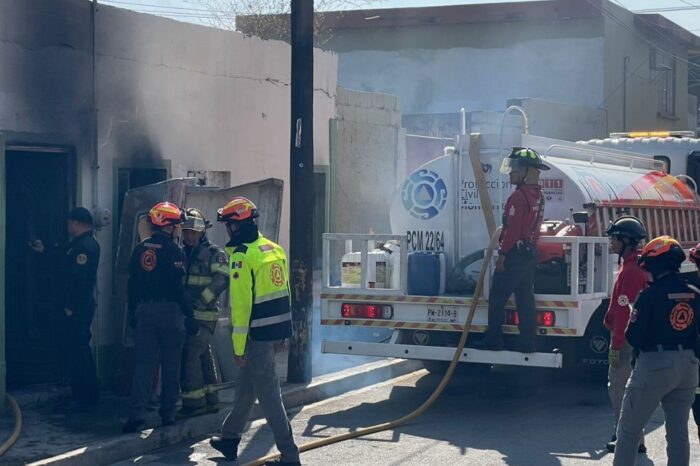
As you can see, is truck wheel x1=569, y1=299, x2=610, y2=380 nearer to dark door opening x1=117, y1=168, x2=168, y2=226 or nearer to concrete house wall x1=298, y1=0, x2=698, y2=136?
dark door opening x1=117, y1=168, x2=168, y2=226

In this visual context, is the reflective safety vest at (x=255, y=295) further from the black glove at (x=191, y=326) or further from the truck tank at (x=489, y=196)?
the truck tank at (x=489, y=196)

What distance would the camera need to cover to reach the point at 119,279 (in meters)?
10.6

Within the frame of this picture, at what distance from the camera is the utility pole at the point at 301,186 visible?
11.0m

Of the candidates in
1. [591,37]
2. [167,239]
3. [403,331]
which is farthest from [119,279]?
[591,37]

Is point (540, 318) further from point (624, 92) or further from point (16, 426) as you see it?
point (624, 92)

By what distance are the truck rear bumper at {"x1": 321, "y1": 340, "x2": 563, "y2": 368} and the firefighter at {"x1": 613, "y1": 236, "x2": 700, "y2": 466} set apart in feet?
9.73

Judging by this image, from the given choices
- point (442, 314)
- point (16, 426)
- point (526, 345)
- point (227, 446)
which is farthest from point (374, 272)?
point (16, 426)

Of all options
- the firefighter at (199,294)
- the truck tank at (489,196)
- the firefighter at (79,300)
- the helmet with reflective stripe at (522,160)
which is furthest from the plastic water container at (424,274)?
the firefighter at (79,300)

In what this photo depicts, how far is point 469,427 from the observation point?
31.6 feet

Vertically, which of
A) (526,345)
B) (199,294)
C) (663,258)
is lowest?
(526,345)

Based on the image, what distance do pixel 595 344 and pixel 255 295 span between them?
424cm

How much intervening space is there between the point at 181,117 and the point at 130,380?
3086 mm

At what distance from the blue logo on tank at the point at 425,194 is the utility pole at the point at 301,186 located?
1.11 metres

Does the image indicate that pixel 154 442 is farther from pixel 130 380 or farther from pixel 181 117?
pixel 181 117
